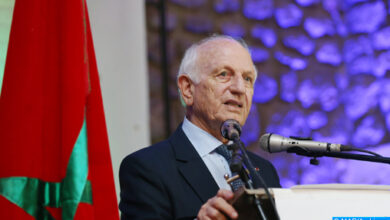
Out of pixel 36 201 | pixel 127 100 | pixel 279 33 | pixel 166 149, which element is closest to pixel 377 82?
pixel 279 33

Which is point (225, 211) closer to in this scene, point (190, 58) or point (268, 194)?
point (268, 194)

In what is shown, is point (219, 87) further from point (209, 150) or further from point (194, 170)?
point (194, 170)

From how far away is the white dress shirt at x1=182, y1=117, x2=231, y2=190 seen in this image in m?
2.25

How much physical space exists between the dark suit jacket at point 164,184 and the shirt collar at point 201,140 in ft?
0.24

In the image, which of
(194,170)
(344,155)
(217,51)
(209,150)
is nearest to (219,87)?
(217,51)

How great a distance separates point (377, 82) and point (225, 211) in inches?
129

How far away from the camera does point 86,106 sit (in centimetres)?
205

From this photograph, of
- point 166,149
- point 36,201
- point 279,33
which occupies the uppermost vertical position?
point 279,33

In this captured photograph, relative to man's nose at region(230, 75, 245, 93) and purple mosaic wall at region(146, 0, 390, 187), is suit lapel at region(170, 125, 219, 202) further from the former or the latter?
purple mosaic wall at region(146, 0, 390, 187)

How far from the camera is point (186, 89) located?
99.9 inches

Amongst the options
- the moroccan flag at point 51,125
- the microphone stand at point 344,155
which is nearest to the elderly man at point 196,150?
the moroccan flag at point 51,125

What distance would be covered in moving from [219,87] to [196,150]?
335 mm

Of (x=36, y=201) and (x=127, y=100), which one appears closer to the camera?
(x=36, y=201)

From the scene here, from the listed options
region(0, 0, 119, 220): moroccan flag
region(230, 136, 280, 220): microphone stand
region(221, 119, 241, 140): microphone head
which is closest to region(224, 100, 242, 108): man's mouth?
region(221, 119, 241, 140): microphone head
